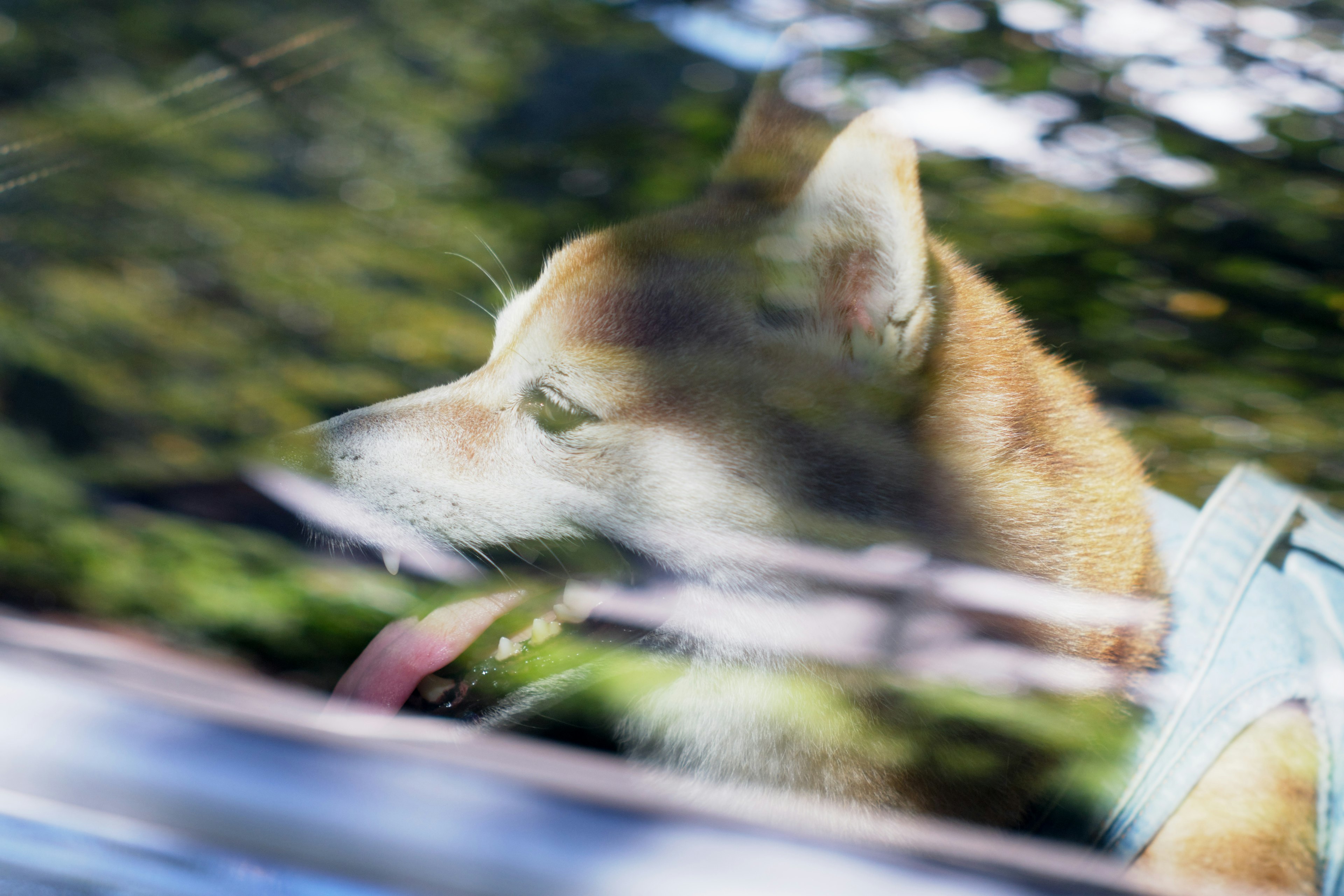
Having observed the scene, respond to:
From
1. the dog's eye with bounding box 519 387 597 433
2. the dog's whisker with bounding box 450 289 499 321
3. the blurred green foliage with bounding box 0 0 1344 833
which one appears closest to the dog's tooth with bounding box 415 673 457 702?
the blurred green foliage with bounding box 0 0 1344 833

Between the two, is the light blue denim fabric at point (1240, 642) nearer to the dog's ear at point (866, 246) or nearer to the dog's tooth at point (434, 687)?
the dog's ear at point (866, 246)

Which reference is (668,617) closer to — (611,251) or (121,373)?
(611,251)

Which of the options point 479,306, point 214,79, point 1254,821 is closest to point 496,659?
point 479,306

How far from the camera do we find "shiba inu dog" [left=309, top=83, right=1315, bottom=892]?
1.04 m

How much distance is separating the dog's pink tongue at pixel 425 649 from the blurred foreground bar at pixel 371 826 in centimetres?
5

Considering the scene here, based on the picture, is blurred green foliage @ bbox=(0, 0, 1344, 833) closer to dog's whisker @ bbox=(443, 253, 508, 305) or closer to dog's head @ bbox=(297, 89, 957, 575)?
dog's whisker @ bbox=(443, 253, 508, 305)

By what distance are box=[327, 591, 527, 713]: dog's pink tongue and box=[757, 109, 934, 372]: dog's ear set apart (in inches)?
21.9

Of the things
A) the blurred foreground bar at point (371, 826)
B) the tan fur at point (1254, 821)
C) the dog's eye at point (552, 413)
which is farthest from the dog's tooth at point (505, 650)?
the tan fur at point (1254, 821)

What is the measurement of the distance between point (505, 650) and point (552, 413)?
329mm

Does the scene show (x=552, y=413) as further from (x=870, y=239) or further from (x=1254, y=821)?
(x=1254, y=821)

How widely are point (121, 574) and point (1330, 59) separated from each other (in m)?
1.85

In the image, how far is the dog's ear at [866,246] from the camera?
37.5 inches

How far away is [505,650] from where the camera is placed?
3.66ft

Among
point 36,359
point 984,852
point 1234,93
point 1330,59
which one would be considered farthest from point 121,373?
point 1330,59
